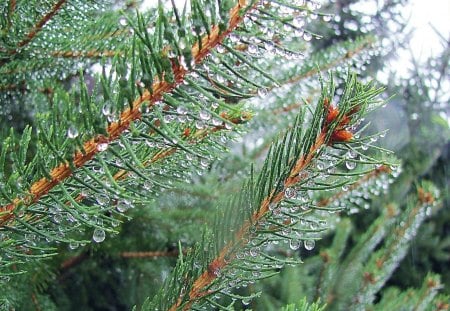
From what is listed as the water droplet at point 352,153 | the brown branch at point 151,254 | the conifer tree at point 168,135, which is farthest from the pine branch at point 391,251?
the water droplet at point 352,153

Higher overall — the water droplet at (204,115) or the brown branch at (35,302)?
the water droplet at (204,115)

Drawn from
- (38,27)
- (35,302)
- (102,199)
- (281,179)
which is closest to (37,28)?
(38,27)

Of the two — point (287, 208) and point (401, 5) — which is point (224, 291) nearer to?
point (287, 208)

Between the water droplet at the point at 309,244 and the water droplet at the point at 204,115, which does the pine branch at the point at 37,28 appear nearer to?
the water droplet at the point at 204,115

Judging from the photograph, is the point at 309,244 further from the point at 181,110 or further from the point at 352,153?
the point at 181,110

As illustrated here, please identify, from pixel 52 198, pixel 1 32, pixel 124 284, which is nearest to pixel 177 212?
pixel 124 284

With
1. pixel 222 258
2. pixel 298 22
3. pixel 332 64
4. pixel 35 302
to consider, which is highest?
pixel 332 64

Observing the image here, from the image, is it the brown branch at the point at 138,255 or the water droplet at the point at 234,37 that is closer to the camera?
the water droplet at the point at 234,37

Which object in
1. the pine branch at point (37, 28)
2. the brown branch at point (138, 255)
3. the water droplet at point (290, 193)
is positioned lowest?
the brown branch at point (138, 255)
